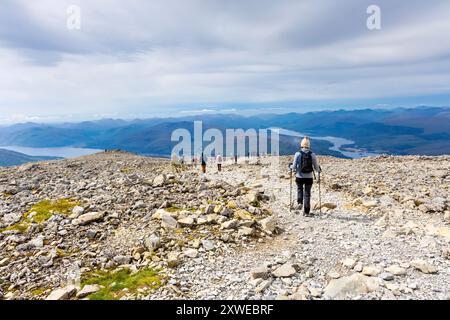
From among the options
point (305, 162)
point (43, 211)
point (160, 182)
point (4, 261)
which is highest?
point (305, 162)

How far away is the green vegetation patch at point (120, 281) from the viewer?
782cm

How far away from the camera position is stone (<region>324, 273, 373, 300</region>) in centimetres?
728

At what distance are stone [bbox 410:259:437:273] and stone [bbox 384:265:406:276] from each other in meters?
0.47

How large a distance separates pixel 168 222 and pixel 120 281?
3454 millimetres

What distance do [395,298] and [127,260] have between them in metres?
7.49

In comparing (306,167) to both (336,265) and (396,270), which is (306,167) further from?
(396,270)

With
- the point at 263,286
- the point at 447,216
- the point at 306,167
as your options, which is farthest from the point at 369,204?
the point at 263,286

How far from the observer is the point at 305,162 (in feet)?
45.6

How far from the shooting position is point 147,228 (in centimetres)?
1180

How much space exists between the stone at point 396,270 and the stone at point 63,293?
8.40 metres

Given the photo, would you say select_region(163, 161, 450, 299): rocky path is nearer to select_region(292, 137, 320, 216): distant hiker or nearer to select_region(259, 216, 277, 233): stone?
select_region(259, 216, 277, 233): stone

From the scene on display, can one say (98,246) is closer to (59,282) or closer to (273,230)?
(59,282)

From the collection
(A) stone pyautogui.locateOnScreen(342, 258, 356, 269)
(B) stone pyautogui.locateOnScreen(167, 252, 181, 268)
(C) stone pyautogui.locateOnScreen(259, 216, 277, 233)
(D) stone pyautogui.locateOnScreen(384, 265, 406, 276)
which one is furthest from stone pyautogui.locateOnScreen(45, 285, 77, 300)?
(D) stone pyautogui.locateOnScreen(384, 265, 406, 276)
